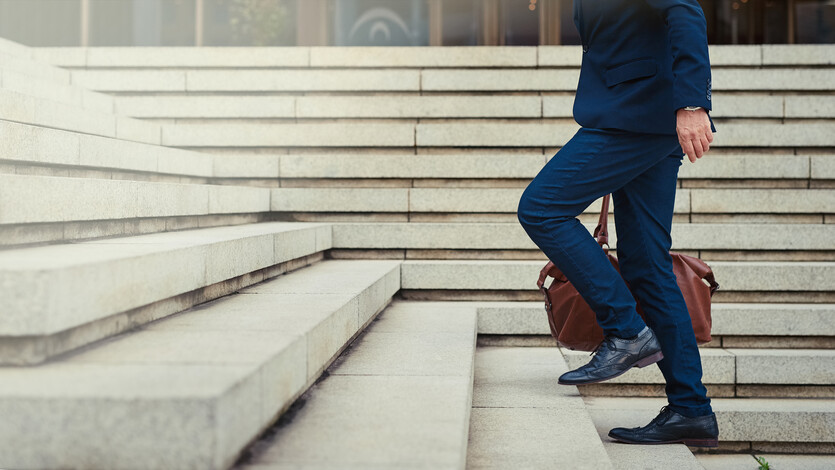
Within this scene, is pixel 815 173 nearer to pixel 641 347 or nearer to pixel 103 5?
pixel 641 347

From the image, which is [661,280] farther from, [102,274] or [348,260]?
[348,260]

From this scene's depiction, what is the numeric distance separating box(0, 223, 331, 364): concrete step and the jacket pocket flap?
1.65 metres

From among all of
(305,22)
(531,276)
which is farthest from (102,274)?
(305,22)

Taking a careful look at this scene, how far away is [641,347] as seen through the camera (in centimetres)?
255

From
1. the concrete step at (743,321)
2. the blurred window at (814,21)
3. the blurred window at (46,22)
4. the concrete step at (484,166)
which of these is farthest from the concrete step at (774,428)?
the blurred window at (46,22)

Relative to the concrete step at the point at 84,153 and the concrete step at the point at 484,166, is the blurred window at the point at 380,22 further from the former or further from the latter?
the concrete step at the point at 84,153

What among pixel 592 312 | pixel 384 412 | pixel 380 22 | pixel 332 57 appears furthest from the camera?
pixel 380 22

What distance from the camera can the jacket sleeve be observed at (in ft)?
7.37

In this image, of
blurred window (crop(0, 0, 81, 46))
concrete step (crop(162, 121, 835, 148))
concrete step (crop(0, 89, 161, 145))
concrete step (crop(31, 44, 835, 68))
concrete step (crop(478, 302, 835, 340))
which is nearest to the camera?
concrete step (crop(0, 89, 161, 145))

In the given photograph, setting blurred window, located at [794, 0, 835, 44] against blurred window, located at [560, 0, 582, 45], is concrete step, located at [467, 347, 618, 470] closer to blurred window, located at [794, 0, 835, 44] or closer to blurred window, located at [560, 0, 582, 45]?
blurred window, located at [560, 0, 582, 45]

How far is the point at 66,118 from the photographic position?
402 centimetres

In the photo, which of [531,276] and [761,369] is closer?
[761,369]

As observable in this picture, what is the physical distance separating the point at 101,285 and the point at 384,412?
87cm

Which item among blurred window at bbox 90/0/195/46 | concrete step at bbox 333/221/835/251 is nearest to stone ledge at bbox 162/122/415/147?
concrete step at bbox 333/221/835/251
